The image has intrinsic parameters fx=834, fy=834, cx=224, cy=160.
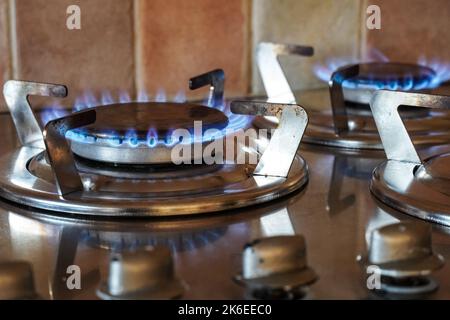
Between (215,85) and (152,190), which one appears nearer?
(152,190)

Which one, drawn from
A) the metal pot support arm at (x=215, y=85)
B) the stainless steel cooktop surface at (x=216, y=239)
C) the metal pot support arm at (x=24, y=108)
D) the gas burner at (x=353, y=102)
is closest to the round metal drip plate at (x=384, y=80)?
the gas burner at (x=353, y=102)

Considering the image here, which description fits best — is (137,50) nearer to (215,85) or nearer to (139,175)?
(215,85)

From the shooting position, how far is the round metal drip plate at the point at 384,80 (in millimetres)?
1145

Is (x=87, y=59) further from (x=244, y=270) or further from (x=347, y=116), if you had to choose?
(x=244, y=270)

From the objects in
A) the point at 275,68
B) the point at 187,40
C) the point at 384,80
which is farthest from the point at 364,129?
the point at 187,40

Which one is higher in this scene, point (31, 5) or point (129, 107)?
point (31, 5)

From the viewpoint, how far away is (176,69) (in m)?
1.29

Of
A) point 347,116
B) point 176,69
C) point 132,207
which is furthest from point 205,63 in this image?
point 132,207

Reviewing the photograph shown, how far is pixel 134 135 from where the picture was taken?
2.72 ft

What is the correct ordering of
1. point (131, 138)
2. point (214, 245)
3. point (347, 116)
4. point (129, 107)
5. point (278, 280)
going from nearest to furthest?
1. point (278, 280)
2. point (214, 245)
3. point (131, 138)
4. point (129, 107)
5. point (347, 116)

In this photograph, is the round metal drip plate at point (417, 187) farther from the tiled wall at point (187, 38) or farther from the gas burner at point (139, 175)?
the tiled wall at point (187, 38)

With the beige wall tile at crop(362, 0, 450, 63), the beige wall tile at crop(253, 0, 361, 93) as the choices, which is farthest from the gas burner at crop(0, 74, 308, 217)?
the beige wall tile at crop(362, 0, 450, 63)

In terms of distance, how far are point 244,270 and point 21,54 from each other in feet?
2.31

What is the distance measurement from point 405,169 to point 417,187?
63 millimetres
